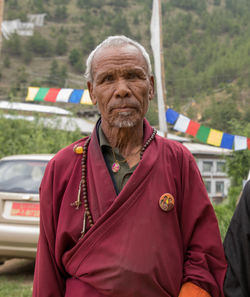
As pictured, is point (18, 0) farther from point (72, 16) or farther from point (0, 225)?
point (0, 225)

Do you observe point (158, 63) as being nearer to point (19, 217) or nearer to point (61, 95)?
point (61, 95)

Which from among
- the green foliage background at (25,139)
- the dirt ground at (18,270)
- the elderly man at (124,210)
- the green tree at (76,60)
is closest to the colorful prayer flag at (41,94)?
the green foliage background at (25,139)

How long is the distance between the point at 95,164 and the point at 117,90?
1.27 feet

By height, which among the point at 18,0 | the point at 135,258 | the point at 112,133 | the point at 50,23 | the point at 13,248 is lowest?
the point at 13,248

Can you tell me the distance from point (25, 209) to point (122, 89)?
3.13 m

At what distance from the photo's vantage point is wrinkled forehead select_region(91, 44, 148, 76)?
2.16 m

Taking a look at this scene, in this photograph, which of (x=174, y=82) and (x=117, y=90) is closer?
(x=117, y=90)

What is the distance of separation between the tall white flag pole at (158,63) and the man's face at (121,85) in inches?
233

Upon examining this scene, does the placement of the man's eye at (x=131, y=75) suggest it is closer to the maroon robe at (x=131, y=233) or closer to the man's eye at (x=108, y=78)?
the man's eye at (x=108, y=78)

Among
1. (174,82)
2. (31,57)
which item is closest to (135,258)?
(174,82)

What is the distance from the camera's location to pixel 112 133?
7.41 ft

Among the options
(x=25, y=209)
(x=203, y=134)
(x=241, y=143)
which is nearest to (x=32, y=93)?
(x=203, y=134)

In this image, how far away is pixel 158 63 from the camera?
8.48 meters

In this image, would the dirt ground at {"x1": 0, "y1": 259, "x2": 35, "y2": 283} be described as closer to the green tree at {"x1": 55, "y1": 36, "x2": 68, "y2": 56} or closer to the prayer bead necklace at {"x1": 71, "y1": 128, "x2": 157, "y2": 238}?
the prayer bead necklace at {"x1": 71, "y1": 128, "x2": 157, "y2": 238}
